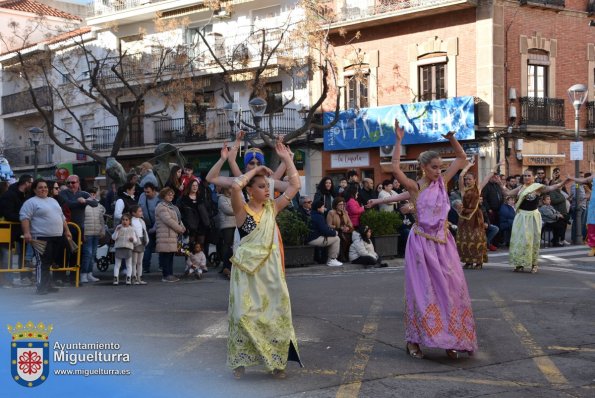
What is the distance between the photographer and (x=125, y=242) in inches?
500

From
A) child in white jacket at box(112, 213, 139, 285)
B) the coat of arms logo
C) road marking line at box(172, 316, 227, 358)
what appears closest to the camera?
the coat of arms logo

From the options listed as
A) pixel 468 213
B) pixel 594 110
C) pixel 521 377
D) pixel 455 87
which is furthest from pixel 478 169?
pixel 521 377

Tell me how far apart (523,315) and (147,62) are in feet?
91.6

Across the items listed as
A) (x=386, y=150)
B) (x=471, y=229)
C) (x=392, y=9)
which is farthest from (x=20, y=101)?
(x=471, y=229)

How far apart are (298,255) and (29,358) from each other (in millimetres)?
9706

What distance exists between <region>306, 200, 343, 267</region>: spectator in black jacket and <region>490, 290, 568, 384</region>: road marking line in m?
5.61

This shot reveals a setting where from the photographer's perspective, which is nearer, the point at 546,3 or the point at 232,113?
the point at 546,3

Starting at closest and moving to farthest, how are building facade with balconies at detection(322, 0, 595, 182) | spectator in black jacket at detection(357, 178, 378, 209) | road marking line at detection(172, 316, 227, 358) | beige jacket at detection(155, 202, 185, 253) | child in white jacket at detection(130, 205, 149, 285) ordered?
road marking line at detection(172, 316, 227, 358) → child in white jacket at detection(130, 205, 149, 285) → beige jacket at detection(155, 202, 185, 253) → spectator in black jacket at detection(357, 178, 378, 209) → building facade with balconies at detection(322, 0, 595, 182)

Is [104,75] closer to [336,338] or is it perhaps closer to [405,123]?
[405,123]

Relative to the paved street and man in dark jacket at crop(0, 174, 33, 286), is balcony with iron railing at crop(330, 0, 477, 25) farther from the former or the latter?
man in dark jacket at crop(0, 174, 33, 286)

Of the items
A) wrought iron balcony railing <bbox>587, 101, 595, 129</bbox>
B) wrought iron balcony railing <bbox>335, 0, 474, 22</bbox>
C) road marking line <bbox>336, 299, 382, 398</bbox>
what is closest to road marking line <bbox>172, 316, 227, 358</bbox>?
road marking line <bbox>336, 299, 382, 398</bbox>

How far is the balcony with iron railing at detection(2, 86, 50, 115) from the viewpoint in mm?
44062

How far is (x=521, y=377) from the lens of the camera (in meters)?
6.29

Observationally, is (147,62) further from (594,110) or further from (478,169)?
(594,110)
